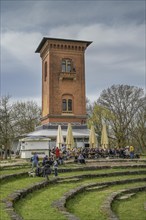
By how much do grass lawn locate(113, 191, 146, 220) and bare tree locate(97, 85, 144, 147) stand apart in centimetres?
3739

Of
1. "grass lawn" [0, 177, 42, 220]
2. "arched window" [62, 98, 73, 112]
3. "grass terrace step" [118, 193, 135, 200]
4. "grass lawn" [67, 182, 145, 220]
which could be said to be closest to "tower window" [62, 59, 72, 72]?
"arched window" [62, 98, 73, 112]

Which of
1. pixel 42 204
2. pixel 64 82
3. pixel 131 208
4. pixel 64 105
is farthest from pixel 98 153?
pixel 42 204

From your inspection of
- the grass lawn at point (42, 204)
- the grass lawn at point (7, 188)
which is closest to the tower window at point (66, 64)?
the grass lawn at point (7, 188)

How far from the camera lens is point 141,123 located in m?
54.6

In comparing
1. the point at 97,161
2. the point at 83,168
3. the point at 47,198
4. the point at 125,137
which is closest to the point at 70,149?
the point at 97,161

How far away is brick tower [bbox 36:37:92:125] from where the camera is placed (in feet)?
153

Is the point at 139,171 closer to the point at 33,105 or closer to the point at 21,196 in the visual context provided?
the point at 21,196

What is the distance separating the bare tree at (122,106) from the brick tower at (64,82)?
845 centimetres

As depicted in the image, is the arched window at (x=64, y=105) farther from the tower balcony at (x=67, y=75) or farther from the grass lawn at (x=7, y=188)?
the grass lawn at (x=7, y=188)

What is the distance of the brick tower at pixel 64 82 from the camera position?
153ft

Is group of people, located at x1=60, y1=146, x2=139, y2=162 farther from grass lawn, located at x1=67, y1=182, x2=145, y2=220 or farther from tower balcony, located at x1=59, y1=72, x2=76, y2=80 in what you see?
tower balcony, located at x1=59, y1=72, x2=76, y2=80

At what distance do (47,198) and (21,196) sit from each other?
3.71ft

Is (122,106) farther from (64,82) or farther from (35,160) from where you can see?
(35,160)

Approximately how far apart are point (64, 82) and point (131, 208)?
116 ft
